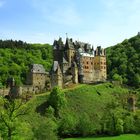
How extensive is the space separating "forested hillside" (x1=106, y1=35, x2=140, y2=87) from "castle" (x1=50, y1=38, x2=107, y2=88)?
2045cm

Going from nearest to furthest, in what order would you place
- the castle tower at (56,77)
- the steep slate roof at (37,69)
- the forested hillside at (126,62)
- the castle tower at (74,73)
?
the castle tower at (56,77) < the steep slate roof at (37,69) < the castle tower at (74,73) < the forested hillside at (126,62)

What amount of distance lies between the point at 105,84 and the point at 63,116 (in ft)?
79.3

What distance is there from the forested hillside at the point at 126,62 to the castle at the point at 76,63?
67.1ft

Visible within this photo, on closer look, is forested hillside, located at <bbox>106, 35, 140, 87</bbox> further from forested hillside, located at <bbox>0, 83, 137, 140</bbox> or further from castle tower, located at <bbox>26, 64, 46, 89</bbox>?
castle tower, located at <bbox>26, 64, 46, 89</bbox>

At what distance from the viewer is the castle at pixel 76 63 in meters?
126

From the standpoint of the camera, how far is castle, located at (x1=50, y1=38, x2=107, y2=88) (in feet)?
414

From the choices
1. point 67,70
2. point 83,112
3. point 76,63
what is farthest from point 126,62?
point 83,112

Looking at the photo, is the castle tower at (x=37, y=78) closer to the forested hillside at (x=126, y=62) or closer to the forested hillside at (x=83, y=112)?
the forested hillside at (x=83, y=112)

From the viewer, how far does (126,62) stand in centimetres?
17900

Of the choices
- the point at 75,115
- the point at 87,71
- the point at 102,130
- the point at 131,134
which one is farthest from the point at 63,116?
the point at 87,71

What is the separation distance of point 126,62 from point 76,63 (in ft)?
158

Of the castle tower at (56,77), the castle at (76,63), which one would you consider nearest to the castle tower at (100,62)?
the castle at (76,63)

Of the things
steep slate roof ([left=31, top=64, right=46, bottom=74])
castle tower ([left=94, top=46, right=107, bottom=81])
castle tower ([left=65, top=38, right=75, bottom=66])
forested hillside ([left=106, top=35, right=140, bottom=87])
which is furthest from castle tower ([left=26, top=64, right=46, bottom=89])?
forested hillside ([left=106, top=35, right=140, bottom=87])

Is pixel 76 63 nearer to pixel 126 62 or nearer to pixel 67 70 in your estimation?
pixel 67 70
